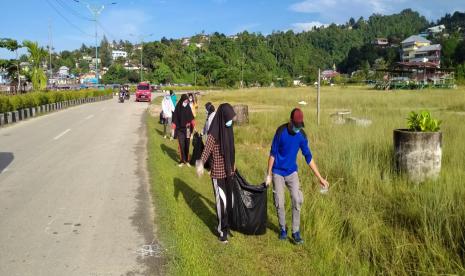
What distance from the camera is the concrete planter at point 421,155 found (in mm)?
8438

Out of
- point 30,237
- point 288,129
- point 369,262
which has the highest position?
point 288,129

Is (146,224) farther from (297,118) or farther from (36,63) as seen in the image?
(36,63)

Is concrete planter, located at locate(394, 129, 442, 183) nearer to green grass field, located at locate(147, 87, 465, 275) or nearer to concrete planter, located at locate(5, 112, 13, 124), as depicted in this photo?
green grass field, located at locate(147, 87, 465, 275)

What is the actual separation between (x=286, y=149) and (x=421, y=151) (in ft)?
13.3

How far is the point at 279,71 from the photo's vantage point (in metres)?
149

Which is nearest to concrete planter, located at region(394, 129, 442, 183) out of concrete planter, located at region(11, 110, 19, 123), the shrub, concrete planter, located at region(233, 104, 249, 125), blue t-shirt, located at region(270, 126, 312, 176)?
the shrub

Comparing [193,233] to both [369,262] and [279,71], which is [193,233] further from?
[279,71]

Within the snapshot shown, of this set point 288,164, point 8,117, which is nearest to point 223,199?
point 288,164

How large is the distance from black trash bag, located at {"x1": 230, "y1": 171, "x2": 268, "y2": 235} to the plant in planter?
3829 millimetres

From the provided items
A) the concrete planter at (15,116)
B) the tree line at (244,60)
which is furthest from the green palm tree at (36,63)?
the tree line at (244,60)

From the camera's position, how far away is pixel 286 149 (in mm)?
5695

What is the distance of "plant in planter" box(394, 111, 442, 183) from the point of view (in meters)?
8.45

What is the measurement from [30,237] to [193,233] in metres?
2.03

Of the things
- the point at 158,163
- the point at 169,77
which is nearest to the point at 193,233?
the point at 158,163
